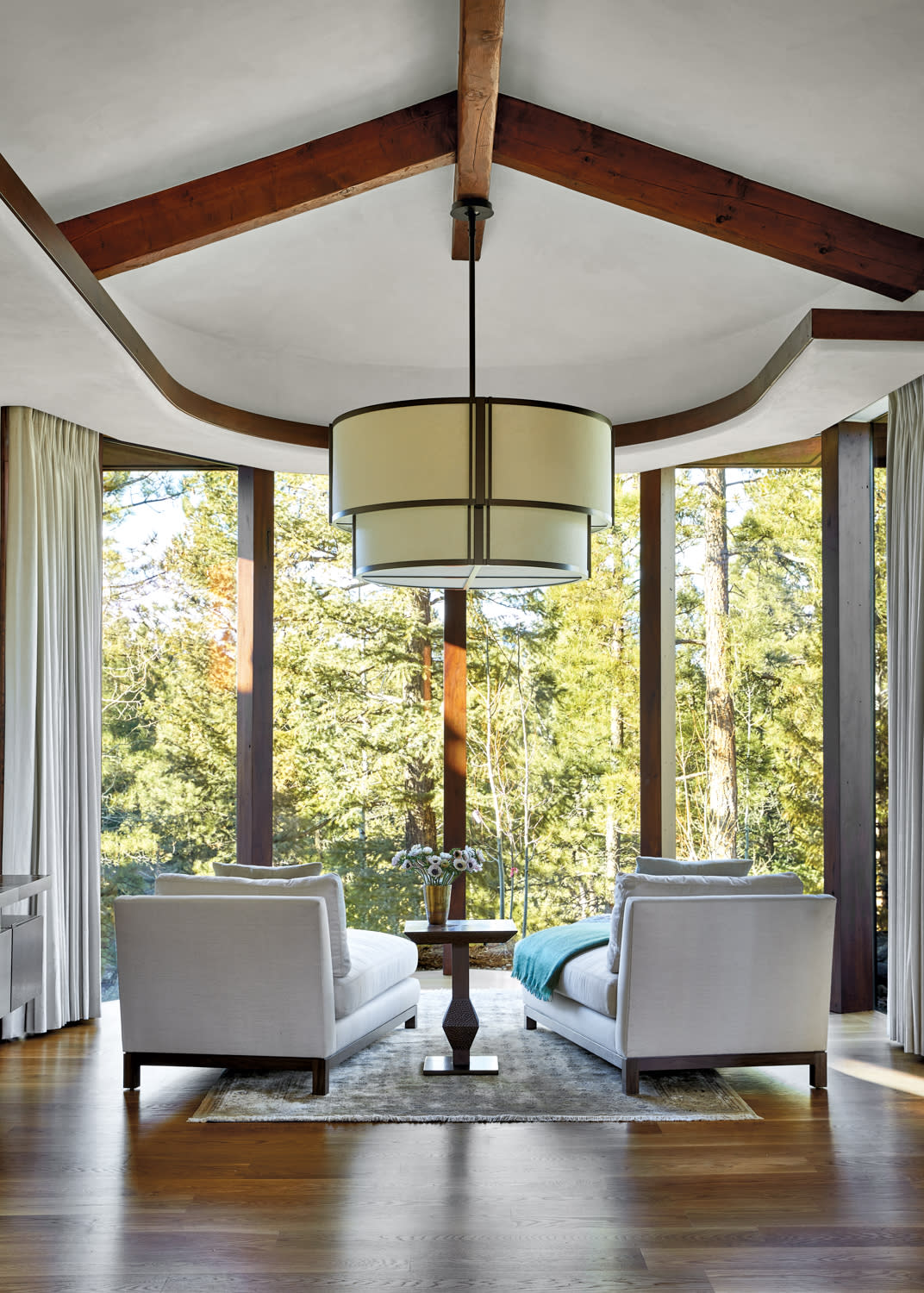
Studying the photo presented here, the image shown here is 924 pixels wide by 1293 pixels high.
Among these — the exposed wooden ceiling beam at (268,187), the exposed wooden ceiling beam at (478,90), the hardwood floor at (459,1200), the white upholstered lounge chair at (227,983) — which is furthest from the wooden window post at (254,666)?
the exposed wooden ceiling beam at (478,90)

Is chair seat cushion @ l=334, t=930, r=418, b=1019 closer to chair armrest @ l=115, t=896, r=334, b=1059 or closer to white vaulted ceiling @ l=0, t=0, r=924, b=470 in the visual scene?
chair armrest @ l=115, t=896, r=334, b=1059

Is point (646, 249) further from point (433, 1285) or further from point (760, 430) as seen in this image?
point (433, 1285)

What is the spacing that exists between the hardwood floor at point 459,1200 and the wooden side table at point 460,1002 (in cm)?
58

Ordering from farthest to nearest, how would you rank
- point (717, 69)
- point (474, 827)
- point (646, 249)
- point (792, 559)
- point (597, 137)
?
point (474, 827) → point (792, 559) → point (646, 249) → point (597, 137) → point (717, 69)

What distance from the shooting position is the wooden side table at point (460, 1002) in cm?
432

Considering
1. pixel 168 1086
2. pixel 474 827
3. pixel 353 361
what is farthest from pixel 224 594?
pixel 168 1086

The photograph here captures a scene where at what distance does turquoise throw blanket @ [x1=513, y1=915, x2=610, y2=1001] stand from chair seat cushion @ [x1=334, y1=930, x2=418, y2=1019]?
49cm

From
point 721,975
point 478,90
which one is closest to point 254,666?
point 721,975

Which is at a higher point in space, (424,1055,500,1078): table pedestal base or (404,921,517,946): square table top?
(404,921,517,946): square table top

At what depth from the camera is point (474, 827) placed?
7.41m

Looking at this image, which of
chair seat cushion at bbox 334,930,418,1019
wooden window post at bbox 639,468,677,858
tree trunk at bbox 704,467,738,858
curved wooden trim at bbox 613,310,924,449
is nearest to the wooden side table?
chair seat cushion at bbox 334,930,418,1019

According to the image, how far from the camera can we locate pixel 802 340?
4168 mm

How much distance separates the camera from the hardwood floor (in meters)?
2.73

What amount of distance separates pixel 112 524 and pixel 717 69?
157 inches
